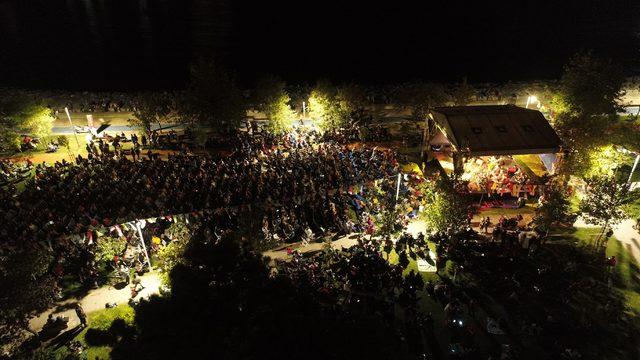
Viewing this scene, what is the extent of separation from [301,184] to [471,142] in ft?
33.9

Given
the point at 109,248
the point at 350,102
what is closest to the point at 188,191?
the point at 109,248

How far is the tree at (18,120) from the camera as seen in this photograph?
3009 centimetres

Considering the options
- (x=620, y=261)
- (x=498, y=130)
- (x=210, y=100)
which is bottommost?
(x=620, y=261)

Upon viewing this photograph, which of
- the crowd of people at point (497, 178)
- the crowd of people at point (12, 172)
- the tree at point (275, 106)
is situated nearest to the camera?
the crowd of people at point (497, 178)

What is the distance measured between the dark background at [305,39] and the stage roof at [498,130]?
151 ft

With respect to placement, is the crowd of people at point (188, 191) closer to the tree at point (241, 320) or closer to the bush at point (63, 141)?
the bush at point (63, 141)

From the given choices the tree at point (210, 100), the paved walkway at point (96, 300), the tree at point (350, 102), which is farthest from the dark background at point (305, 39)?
the paved walkway at point (96, 300)

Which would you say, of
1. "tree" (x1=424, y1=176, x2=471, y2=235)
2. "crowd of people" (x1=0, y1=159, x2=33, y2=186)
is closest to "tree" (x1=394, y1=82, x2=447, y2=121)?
"tree" (x1=424, y1=176, x2=471, y2=235)

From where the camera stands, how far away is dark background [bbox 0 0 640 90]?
74.8 meters

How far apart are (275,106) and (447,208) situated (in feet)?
58.7

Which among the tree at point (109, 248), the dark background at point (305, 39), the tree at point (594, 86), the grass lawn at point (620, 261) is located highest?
the dark background at point (305, 39)

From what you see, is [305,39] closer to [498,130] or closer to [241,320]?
[498,130]

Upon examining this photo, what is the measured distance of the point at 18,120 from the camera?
3020cm

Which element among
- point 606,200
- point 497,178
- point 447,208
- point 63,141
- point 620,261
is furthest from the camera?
point 63,141
